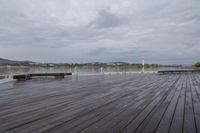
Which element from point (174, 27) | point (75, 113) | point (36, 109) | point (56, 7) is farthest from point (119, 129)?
point (174, 27)

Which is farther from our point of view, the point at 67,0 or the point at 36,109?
the point at 67,0

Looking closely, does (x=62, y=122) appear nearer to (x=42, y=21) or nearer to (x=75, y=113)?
(x=75, y=113)

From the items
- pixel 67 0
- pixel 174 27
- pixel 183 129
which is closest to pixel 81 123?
pixel 183 129

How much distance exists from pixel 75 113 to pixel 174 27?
17.6 m

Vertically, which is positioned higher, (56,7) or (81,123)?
(56,7)

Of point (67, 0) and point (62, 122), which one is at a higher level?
point (67, 0)

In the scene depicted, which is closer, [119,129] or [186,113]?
[119,129]

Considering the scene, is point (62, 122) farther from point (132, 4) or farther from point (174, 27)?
point (174, 27)

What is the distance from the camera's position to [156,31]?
61.8 ft

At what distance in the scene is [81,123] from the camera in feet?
6.88

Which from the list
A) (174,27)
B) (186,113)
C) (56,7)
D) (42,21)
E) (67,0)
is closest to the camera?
(186,113)

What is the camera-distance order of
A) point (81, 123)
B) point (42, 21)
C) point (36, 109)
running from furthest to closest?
point (42, 21), point (36, 109), point (81, 123)

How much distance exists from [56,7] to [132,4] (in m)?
5.49

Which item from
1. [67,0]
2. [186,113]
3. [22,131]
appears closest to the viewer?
[22,131]
